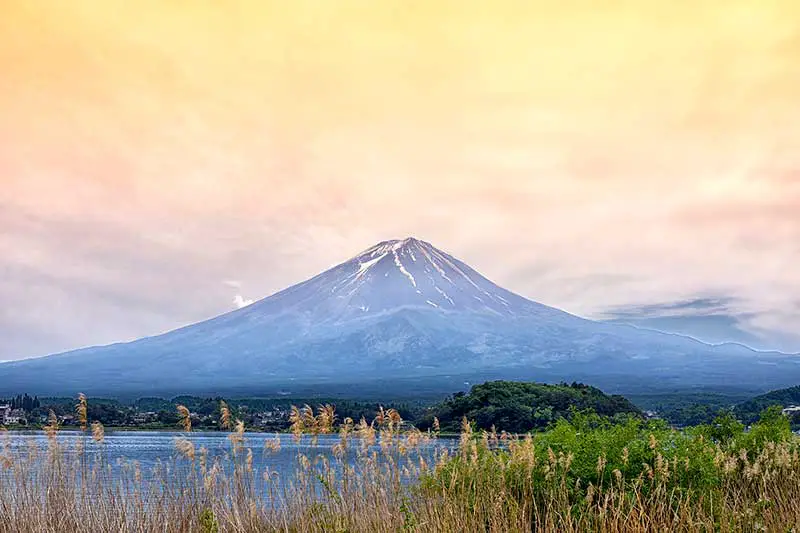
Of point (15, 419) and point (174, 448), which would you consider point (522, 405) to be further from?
point (174, 448)

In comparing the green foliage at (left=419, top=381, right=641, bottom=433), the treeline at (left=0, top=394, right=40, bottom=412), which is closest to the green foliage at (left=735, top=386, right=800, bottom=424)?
the green foliage at (left=419, top=381, right=641, bottom=433)

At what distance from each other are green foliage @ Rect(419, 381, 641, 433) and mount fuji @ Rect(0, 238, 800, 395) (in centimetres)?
7942

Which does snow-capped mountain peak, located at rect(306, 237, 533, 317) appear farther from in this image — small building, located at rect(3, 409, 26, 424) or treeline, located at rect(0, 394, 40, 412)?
small building, located at rect(3, 409, 26, 424)

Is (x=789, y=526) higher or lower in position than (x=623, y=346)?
lower

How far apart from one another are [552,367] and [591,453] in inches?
4533

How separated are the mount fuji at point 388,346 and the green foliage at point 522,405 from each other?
79.4 m

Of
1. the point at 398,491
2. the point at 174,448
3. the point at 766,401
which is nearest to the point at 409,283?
the point at 766,401

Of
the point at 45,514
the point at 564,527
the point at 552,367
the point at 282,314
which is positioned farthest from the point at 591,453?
the point at 282,314

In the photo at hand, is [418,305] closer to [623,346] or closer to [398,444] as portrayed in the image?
[623,346]

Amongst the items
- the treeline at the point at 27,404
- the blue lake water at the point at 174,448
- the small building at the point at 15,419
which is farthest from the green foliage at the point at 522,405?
the treeline at the point at 27,404

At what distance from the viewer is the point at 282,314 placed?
14088cm

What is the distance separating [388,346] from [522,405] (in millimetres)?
112519

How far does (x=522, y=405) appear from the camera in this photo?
21.3 metres

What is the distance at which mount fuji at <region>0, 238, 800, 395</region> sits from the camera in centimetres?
11788
